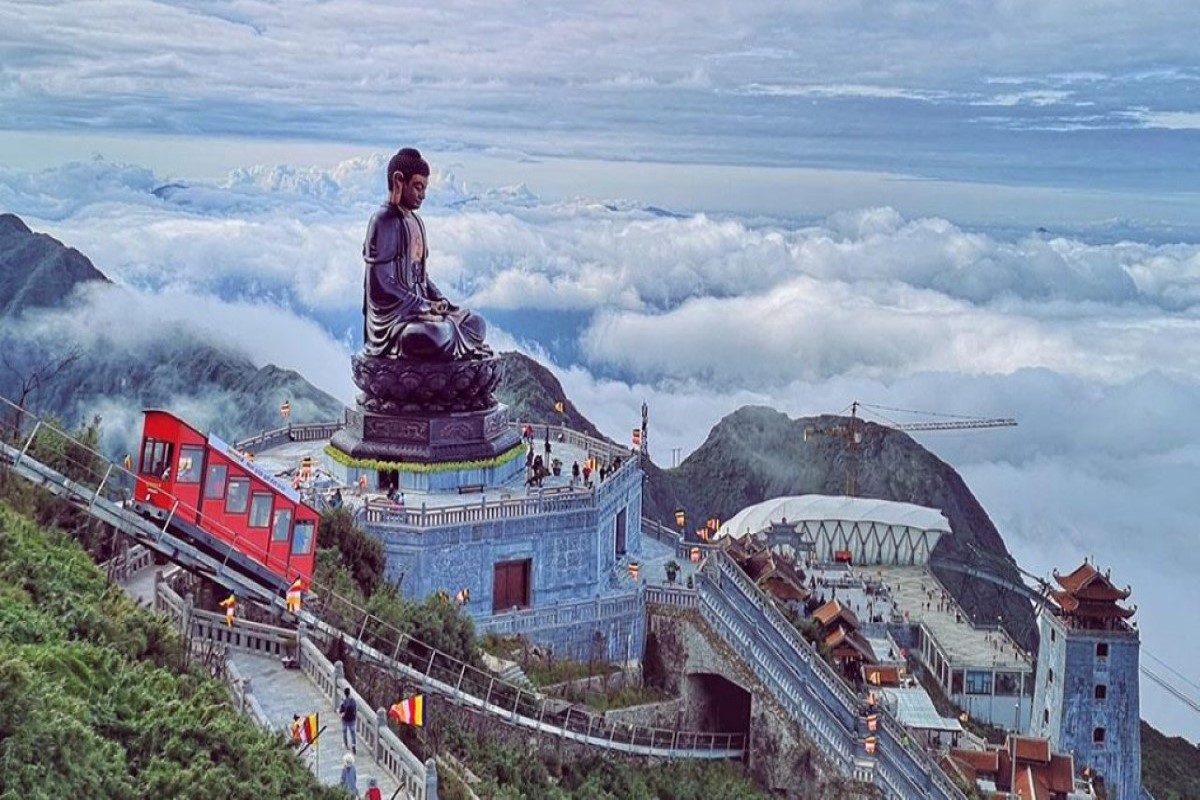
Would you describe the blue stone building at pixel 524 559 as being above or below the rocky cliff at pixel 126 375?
below

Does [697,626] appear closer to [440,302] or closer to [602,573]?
[602,573]

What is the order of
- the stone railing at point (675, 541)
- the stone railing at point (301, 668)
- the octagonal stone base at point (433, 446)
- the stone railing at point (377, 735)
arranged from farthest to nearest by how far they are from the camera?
the stone railing at point (675, 541) → the octagonal stone base at point (433, 446) → the stone railing at point (301, 668) → the stone railing at point (377, 735)

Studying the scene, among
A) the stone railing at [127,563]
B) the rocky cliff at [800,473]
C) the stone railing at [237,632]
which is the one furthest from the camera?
the rocky cliff at [800,473]

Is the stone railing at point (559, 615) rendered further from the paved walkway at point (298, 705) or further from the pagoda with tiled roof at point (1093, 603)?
the pagoda with tiled roof at point (1093, 603)

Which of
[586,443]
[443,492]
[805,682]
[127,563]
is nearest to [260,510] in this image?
[127,563]

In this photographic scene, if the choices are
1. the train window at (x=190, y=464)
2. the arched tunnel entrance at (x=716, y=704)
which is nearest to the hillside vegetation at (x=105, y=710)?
the train window at (x=190, y=464)
